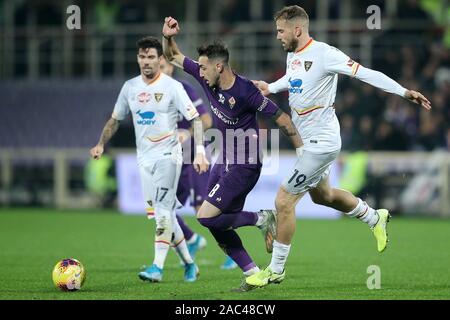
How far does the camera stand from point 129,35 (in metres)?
25.1

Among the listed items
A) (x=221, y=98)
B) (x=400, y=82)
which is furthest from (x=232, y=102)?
(x=400, y=82)

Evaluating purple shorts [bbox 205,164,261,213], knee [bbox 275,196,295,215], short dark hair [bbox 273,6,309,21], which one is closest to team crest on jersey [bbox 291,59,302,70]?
short dark hair [bbox 273,6,309,21]

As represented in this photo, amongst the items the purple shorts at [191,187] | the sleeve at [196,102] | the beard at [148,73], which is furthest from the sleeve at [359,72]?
the purple shorts at [191,187]

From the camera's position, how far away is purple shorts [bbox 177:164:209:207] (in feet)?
40.4

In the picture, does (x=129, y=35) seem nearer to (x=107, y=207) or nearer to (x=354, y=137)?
(x=107, y=207)

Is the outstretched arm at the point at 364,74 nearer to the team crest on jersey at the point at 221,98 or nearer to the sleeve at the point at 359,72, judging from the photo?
the sleeve at the point at 359,72

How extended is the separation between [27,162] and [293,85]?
585 inches

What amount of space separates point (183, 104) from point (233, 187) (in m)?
1.60

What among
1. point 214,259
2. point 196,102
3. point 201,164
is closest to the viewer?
point 201,164

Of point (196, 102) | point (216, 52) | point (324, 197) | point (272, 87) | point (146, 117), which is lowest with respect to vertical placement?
point (324, 197)

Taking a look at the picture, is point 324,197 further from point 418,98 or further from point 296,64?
point 418,98

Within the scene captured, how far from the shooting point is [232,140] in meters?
9.59

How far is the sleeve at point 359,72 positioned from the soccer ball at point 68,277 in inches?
115
